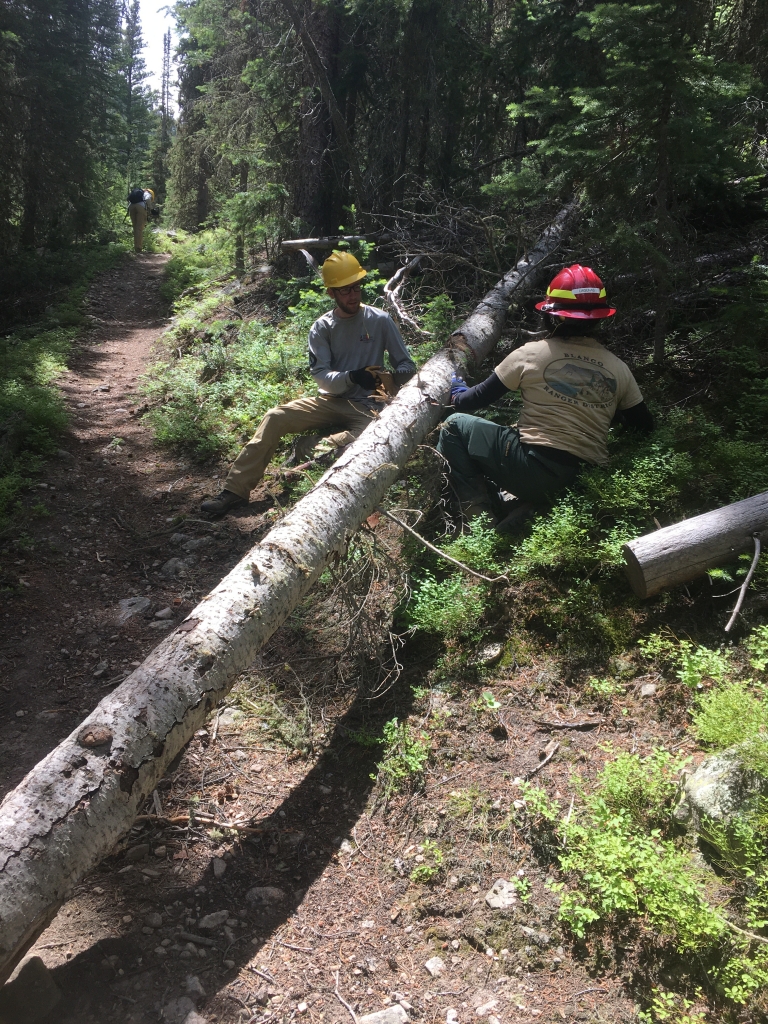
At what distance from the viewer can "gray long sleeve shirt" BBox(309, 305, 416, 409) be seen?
6238 millimetres

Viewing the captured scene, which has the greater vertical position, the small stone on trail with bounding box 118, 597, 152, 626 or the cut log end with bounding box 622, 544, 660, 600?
the cut log end with bounding box 622, 544, 660, 600

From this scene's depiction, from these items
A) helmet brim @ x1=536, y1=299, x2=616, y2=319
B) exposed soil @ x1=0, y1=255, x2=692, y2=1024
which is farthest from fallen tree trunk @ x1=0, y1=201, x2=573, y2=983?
helmet brim @ x1=536, y1=299, x2=616, y2=319

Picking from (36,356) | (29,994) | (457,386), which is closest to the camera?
(29,994)

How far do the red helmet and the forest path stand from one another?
327cm

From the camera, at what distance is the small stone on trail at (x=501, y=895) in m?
2.82

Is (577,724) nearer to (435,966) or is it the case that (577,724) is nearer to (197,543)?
(435,966)

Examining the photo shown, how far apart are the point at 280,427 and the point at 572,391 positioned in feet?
9.41

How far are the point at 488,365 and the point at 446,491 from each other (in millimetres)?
2266

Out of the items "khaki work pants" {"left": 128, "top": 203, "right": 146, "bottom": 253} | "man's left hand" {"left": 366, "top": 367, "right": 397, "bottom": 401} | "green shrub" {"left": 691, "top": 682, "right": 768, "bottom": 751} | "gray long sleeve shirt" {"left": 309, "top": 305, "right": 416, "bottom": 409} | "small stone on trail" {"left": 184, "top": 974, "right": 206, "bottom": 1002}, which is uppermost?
"khaki work pants" {"left": 128, "top": 203, "right": 146, "bottom": 253}

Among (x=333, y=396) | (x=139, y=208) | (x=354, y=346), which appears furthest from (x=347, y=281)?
(x=139, y=208)

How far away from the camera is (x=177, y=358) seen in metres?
11.2

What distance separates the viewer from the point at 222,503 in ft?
20.6

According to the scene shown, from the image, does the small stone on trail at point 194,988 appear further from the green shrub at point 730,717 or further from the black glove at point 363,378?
the black glove at point 363,378

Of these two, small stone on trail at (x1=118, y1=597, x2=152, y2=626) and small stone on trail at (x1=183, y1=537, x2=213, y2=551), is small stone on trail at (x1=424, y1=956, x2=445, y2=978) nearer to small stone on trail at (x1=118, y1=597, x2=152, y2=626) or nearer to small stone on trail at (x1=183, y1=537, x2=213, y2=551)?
small stone on trail at (x1=118, y1=597, x2=152, y2=626)
